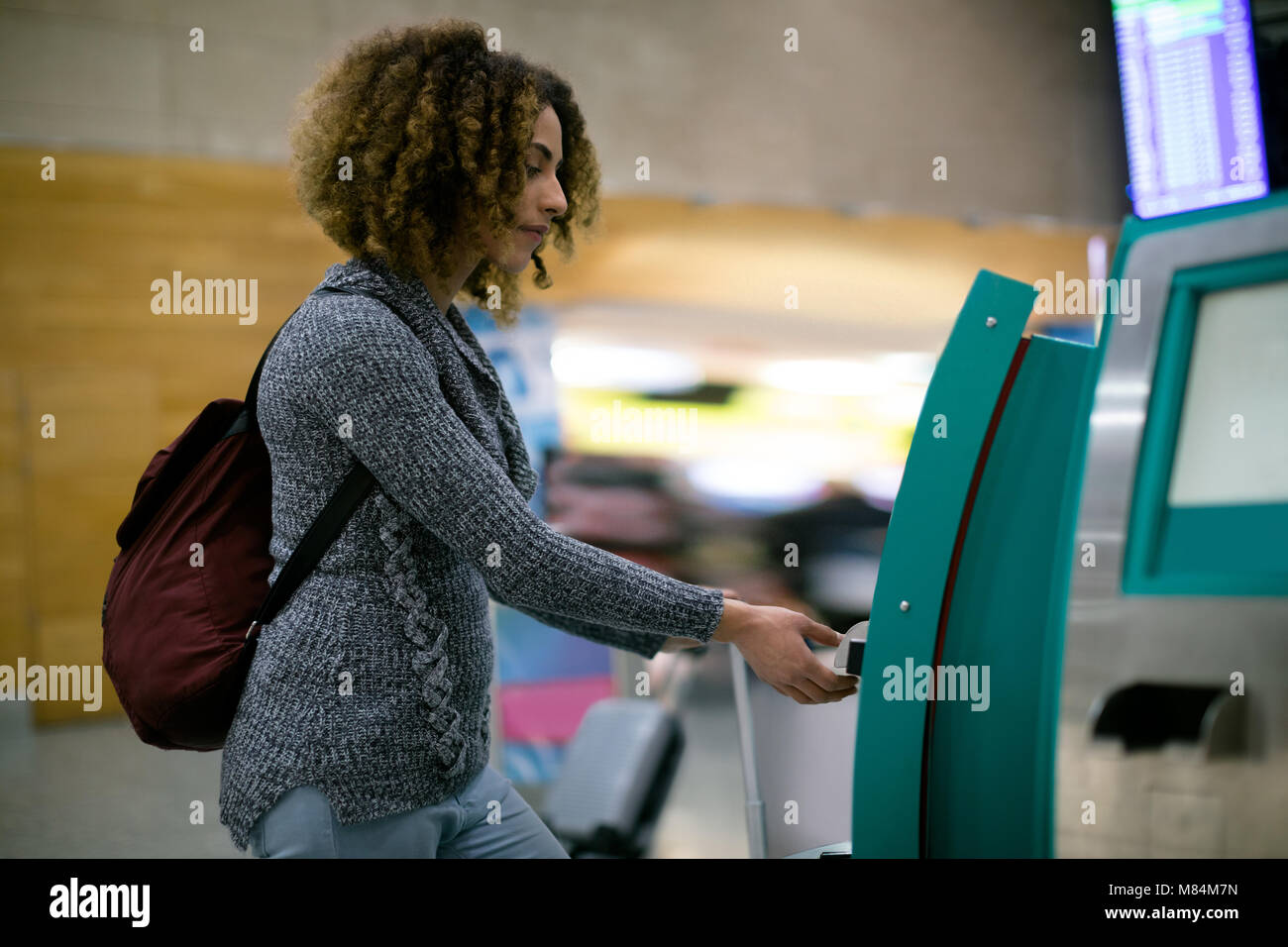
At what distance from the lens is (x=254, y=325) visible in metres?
5.61

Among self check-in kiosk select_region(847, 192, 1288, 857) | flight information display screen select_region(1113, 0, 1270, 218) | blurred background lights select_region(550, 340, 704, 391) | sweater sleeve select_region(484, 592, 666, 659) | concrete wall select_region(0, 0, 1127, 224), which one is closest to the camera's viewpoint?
self check-in kiosk select_region(847, 192, 1288, 857)

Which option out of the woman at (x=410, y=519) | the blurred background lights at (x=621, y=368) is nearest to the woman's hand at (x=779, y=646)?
the woman at (x=410, y=519)

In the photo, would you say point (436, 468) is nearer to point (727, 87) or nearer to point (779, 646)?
point (779, 646)

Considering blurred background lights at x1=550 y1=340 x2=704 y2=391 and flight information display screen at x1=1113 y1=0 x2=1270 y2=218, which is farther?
blurred background lights at x1=550 y1=340 x2=704 y2=391

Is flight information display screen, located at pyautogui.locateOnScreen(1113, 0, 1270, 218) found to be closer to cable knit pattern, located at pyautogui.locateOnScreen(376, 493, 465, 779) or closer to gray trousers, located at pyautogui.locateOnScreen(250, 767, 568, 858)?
cable knit pattern, located at pyautogui.locateOnScreen(376, 493, 465, 779)

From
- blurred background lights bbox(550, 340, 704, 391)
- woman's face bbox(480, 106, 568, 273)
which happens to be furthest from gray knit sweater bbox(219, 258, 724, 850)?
blurred background lights bbox(550, 340, 704, 391)

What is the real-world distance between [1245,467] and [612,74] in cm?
564

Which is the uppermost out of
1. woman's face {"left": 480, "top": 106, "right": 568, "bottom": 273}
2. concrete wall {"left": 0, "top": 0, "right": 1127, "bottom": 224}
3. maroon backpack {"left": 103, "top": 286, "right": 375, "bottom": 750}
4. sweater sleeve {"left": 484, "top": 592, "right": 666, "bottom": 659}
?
concrete wall {"left": 0, "top": 0, "right": 1127, "bottom": 224}

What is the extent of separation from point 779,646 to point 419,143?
0.68m

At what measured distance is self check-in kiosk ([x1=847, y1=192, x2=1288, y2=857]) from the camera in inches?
32.4

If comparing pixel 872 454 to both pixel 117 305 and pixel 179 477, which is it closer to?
pixel 117 305

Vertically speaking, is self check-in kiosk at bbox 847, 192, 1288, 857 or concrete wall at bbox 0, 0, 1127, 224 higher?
concrete wall at bbox 0, 0, 1127, 224

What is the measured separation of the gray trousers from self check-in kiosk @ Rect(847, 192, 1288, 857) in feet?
1.35
